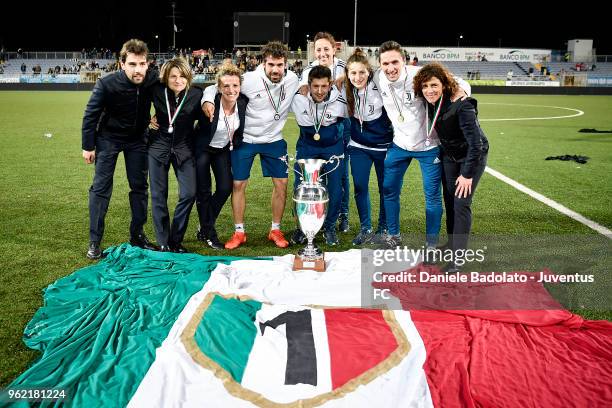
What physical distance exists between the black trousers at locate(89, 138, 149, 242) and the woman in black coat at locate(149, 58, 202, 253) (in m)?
0.15

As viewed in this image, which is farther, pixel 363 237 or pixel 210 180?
pixel 363 237

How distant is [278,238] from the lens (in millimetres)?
5500

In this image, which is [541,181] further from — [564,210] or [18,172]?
[18,172]

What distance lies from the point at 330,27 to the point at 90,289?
58078 millimetres

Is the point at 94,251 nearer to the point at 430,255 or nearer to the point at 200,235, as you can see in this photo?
the point at 200,235

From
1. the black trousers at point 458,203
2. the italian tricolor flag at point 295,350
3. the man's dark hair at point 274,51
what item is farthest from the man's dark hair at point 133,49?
the black trousers at point 458,203

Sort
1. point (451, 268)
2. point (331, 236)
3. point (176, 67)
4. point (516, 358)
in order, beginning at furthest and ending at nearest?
point (331, 236) < point (176, 67) < point (451, 268) < point (516, 358)

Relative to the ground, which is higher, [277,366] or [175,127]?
[175,127]

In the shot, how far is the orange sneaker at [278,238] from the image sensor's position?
5420 millimetres

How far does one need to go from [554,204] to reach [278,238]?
3.66 metres

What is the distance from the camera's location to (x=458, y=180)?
14.6 ft

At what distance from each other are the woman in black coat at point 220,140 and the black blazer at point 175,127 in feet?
0.42

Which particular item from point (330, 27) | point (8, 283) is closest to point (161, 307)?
point (8, 283)

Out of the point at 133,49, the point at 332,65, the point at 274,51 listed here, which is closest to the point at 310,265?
the point at 274,51
